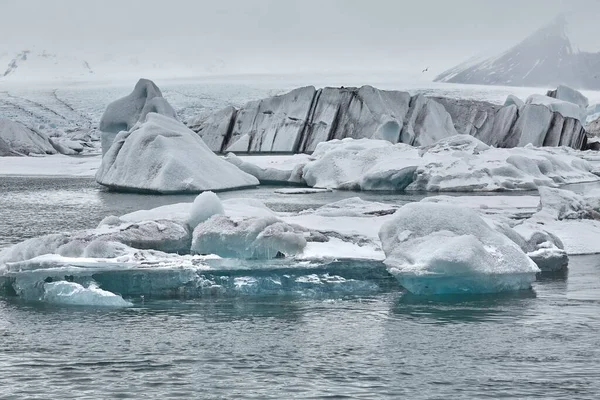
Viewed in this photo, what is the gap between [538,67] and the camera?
7469 centimetres

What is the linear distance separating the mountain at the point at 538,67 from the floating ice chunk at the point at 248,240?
209 ft

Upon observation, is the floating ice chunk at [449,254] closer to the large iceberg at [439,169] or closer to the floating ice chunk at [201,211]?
the floating ice chunk at [201,211]

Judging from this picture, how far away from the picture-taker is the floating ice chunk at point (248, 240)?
775cm

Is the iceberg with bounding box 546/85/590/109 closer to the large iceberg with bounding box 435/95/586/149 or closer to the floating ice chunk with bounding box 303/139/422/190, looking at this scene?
the large iceberg with bounding box 435/95/586/149

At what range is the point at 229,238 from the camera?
25.5 ft

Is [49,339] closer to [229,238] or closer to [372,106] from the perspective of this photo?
[229,238]

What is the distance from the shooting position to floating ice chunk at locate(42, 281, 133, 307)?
709 centimetres

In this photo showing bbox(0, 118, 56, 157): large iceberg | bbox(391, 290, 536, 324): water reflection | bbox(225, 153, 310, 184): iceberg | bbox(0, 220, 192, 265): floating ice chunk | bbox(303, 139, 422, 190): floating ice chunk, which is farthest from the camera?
bbox(0, 118, 56, 157): large iceberg

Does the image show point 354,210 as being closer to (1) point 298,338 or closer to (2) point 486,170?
(1) point 298,338

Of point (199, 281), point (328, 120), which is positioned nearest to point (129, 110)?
point (328, 120)

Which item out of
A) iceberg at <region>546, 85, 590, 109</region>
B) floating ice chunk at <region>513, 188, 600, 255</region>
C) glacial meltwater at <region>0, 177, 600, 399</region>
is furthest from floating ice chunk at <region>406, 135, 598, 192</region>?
iceberg at <region>546, 85, 590, 109</region>

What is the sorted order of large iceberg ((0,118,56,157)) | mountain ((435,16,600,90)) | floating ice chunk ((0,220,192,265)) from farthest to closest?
mountain ((435,16,600,90)), large iceberg ((0,118,56,157)), floating ice chunk ((0,220,192,265))

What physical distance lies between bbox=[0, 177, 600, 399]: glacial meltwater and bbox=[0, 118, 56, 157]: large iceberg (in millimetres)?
25497

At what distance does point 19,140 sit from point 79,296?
2682 cm
